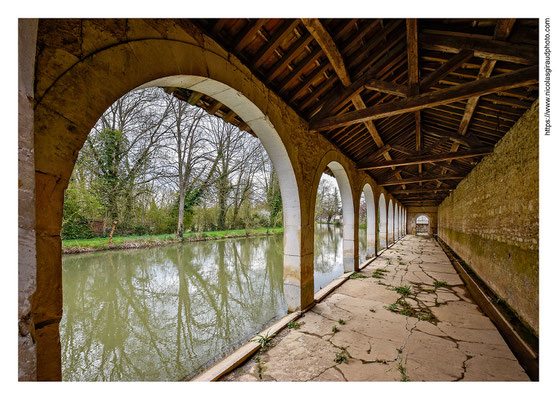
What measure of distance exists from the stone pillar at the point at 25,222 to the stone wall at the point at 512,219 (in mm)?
4684

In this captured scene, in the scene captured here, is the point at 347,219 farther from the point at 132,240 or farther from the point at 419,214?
the point at 419,214

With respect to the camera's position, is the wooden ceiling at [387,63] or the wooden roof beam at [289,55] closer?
the wooden ceiling at [387,63]

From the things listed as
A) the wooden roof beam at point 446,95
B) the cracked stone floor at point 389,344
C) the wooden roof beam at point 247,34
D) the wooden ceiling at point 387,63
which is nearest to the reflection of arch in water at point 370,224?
the cracked stone floor at point 389,344

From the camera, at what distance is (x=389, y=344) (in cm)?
251

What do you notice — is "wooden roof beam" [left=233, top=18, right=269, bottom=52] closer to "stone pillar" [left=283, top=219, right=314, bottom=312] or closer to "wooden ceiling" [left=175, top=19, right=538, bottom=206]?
"wooden ceiling" [left=175, top=19, right=538, bottom=206]

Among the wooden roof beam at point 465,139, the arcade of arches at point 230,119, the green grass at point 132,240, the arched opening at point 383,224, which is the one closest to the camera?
the arcade of arches at point 230,119

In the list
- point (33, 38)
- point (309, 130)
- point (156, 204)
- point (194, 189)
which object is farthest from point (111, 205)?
point (33, 38)

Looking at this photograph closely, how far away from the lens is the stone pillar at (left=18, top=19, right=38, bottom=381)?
0.86 m

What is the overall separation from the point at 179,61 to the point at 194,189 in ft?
42.7

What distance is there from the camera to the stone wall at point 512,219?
2.90 metres

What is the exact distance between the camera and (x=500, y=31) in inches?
87.7

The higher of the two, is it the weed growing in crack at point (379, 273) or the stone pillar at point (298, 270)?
the stone pillar at point (298, 270)

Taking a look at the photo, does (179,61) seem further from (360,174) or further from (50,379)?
(360,174)

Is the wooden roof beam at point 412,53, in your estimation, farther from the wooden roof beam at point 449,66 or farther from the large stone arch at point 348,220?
the large stone arch at point 348,220
